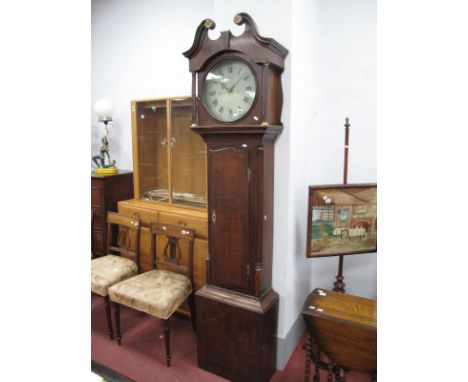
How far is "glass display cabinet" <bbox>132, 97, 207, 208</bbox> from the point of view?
120 inches

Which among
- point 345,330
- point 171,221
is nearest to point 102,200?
point 171,221

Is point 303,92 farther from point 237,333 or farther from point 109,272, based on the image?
point 109,272

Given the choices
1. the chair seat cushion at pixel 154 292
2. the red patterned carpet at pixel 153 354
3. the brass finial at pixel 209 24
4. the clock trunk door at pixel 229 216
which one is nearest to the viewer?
the brass finial at pixel 209 24

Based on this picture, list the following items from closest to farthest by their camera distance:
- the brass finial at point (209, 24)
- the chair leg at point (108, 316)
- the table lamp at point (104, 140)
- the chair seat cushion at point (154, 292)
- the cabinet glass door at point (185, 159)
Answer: the brass finial at point (209, 24), the chair seat cushion at point (154, 292), the chair leg at point (108, 316), the cabinet glass door at point (185, 159), the table lamp at point (104, 140)

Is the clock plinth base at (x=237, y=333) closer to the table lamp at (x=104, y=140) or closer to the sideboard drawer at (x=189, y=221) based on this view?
the sideboard drawer at (x=189, y=221)

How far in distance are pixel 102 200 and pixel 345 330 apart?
2.42 m

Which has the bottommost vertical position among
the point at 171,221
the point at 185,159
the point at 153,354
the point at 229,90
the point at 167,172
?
the point at 153,354

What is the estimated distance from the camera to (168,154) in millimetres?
3117

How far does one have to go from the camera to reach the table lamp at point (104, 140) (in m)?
3.29

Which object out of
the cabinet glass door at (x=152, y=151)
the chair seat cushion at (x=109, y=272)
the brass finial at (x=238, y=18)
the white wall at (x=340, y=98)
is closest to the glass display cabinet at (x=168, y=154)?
the cabinet glass door at (x=152, y=151)
